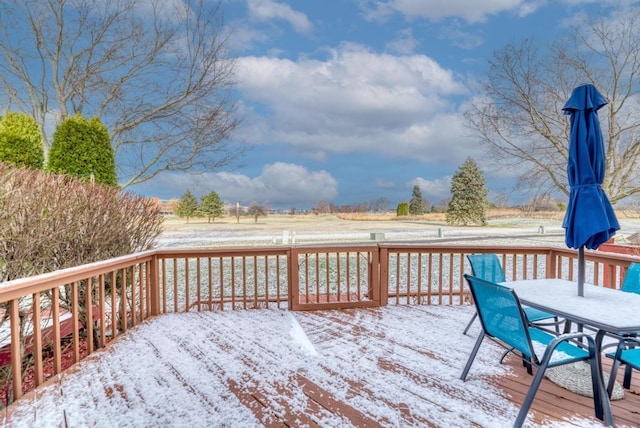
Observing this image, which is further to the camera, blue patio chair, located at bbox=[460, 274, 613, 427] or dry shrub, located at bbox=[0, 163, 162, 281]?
dry shrub, located at bbox=[0, 163, 162, 281]

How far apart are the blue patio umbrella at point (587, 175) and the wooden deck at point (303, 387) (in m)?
0.97

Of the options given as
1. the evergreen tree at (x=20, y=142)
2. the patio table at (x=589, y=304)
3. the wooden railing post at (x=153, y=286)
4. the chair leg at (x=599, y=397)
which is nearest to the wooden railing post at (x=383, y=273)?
the patio table at (x=589, y=304)

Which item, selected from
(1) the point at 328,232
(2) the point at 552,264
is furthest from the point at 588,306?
(1) the point at 328,232

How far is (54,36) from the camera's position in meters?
6.54

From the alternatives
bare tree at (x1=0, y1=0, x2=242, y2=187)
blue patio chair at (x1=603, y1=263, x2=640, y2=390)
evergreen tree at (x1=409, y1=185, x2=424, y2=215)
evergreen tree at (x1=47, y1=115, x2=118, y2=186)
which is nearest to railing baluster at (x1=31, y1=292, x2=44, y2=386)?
evergreen tree at (x1=47, y1=115, x2=118, y2=186)

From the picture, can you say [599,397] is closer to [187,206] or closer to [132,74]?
[187,206]

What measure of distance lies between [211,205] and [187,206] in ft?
4.29

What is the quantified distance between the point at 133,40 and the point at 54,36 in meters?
1.43

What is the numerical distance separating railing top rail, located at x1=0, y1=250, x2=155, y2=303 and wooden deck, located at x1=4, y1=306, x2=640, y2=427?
0.72m

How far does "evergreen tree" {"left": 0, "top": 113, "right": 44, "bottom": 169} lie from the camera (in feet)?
14.7

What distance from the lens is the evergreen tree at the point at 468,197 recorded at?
16.8 metres

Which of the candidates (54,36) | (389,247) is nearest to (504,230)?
(389,247)

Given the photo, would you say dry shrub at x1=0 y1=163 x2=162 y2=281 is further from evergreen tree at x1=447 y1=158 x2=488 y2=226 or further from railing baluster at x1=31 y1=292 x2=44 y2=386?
evergreen tree at x1=447 y1=158 x2=488 y2=226

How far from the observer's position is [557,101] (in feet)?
27.9
